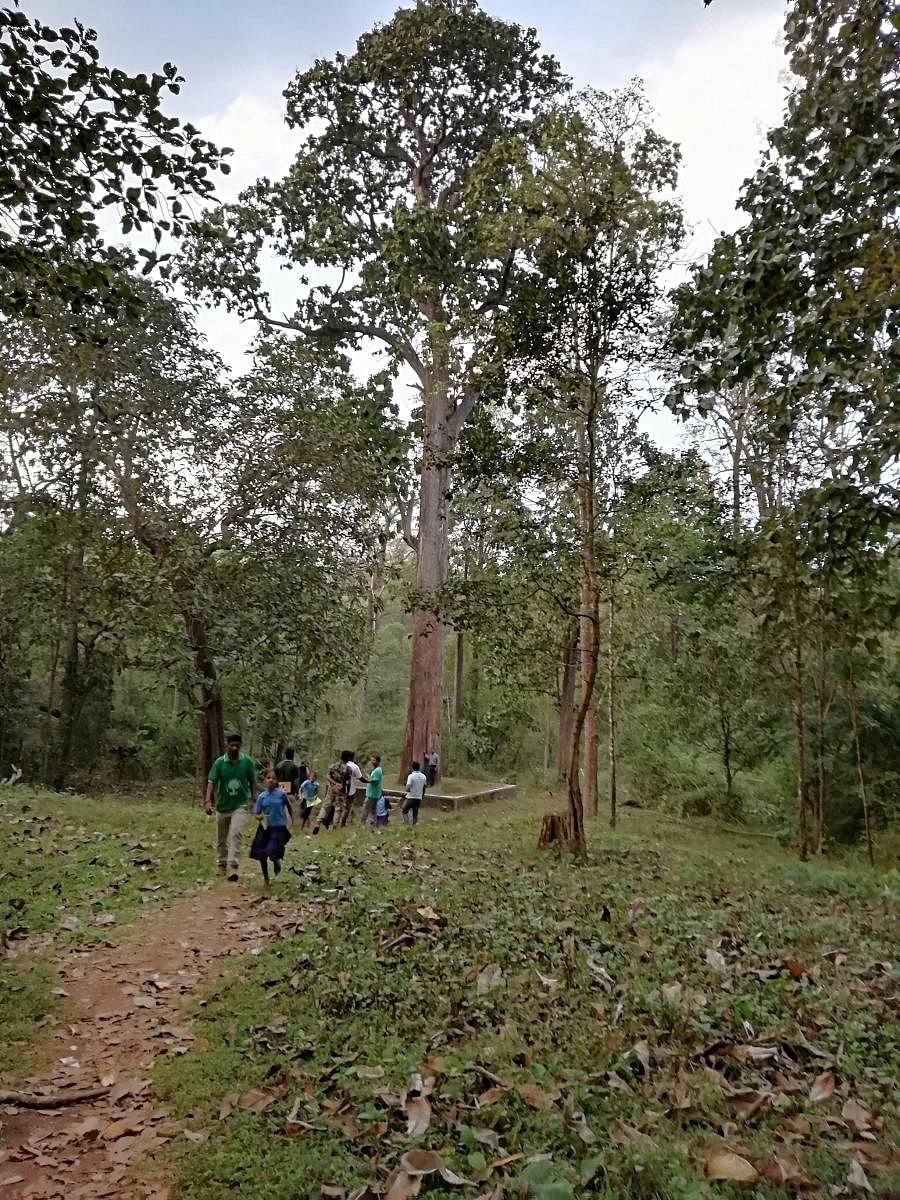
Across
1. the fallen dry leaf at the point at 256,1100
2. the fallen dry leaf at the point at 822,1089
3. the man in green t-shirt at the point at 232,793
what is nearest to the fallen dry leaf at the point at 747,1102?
the fallen dry leaf at the point at 822,1089

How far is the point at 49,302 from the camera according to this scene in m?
15.8

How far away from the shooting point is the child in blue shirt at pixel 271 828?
1014cm

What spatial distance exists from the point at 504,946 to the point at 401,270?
16742mm

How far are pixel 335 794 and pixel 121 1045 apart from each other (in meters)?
10.4

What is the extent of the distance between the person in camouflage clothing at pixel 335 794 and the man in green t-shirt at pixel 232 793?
14.2 feet

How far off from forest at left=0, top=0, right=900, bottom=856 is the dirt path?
16.7 ft

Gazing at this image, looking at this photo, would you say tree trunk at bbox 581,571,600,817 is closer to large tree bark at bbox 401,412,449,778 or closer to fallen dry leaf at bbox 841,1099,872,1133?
large tree bark at bbox 401,412,449,778

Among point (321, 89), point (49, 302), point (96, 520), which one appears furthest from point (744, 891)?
point (321, 89)

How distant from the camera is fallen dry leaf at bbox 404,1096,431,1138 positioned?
14.0 ft

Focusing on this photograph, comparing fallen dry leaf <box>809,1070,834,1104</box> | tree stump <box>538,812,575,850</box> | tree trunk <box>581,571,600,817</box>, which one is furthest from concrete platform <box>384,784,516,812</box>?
fallen dry leaf <box>809,1070,834,1104</box>

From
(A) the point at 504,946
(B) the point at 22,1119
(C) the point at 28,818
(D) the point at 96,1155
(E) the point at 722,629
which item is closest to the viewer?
(D) the point at 96,1155

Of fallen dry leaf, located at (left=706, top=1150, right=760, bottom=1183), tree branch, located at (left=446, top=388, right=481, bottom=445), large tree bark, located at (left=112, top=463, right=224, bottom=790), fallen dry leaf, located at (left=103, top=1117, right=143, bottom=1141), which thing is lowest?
fallen dry leaf, located at (left=103, top=1117, right=143, bottom=1141)

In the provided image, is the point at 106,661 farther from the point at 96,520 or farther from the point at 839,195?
the point at 839,195

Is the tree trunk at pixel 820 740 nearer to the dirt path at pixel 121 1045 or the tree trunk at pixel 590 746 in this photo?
the tree trunk at pixel 590 746
